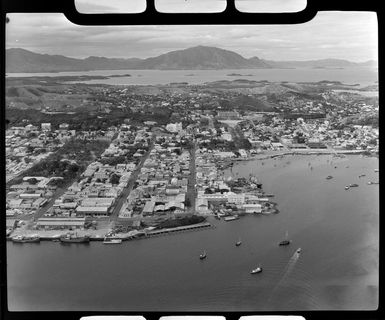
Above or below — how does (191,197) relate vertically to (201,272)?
above

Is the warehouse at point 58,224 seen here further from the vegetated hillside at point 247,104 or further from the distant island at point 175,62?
the vegetated hillside at point 247,104

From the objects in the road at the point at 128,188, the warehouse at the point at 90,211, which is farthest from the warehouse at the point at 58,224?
the road at the point at 128,188

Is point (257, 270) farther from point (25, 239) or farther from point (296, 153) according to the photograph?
point (25, 239)

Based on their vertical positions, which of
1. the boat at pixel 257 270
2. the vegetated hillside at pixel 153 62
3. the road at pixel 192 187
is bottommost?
the boat at pixel 257 270

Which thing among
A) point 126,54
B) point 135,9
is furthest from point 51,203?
point 135,9

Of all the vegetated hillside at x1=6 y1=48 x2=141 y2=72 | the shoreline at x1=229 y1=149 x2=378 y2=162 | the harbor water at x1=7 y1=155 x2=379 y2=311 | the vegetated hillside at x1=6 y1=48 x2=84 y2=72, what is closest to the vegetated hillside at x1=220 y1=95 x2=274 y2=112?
the shoreline at x1=229 y1=149 x2=378 y2=162

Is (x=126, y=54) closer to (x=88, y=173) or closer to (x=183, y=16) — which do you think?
(x=183, y=16)

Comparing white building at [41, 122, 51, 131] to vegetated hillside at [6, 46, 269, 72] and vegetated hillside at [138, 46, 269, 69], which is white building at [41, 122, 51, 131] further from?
vegetated hillside at [138, 46, 269, 69]
